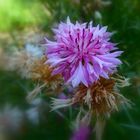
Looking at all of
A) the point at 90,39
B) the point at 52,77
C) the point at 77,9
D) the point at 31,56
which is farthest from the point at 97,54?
the point at 77,9

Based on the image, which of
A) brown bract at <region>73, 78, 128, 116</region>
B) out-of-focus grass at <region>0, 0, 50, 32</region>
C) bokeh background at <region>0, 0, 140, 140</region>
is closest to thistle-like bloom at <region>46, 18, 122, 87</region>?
A: brown bract at <region>73, 78, 128, 116</region>

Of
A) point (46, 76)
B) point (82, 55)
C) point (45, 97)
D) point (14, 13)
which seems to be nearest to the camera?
point (82, 55)

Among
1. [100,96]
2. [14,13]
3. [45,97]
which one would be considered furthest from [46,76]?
[14,13]

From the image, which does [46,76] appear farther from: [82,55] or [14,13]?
[14,13]

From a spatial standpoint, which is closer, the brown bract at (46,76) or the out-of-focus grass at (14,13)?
the brown bract at (46,76)

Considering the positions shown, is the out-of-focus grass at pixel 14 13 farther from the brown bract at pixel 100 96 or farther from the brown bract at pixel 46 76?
the brown bract at pixel 100 96

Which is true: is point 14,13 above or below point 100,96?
above

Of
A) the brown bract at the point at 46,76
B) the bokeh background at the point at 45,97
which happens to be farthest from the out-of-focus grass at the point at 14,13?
the brown bract at the point at 46,76
